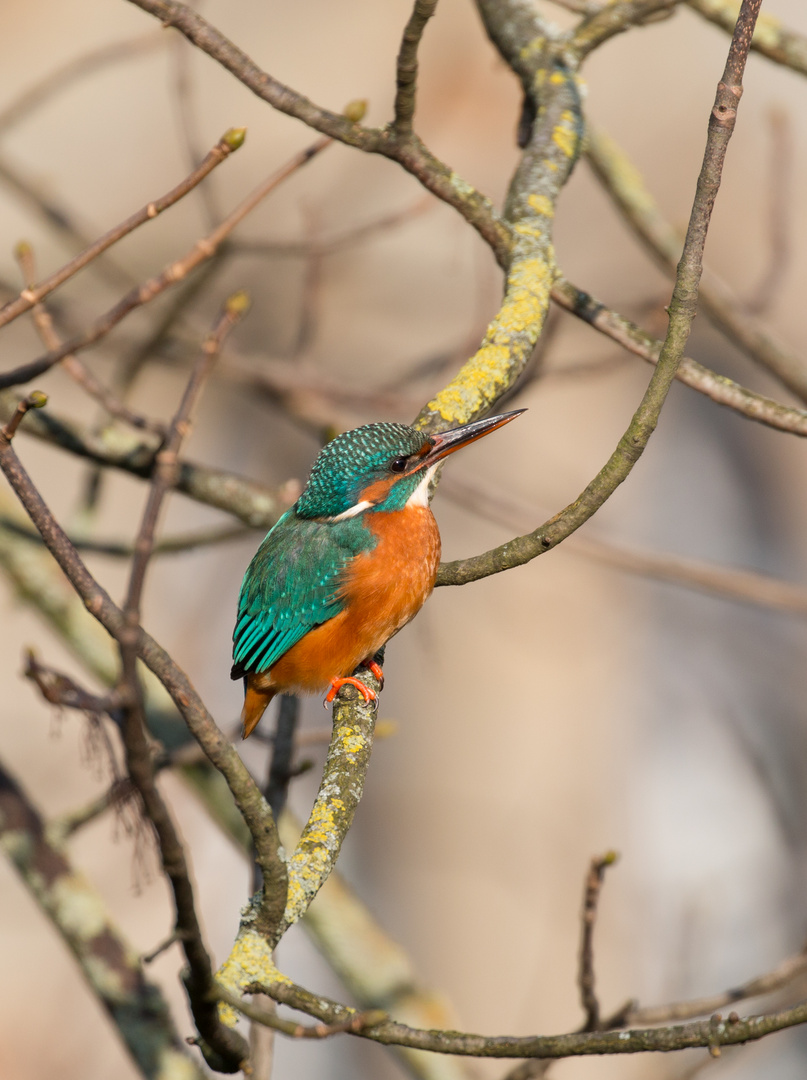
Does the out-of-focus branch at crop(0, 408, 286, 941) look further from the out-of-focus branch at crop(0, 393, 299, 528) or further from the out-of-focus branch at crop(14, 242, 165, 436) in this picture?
the out-of-focus branch at crop(0, 393, 299, 528)

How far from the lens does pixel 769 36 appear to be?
2521mm

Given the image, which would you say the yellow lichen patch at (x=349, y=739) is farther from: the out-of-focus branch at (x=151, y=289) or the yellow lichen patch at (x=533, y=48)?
the yellow lichen patch at (x=533, y=48)

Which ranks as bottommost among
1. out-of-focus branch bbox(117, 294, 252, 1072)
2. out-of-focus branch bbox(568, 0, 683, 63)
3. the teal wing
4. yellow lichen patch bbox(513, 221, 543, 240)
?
out-of-focus branch bbox(117, 294, 252, 1072)

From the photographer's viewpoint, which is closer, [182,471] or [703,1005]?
[703,1005]

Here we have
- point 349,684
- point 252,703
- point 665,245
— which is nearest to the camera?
point 349,684

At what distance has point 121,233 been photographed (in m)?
1.46

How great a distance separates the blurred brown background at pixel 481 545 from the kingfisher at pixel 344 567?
224 cm

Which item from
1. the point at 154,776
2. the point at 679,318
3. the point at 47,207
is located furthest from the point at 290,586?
the point at 47,207

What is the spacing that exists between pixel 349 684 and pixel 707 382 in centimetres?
88

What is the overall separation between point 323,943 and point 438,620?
7.34 ft

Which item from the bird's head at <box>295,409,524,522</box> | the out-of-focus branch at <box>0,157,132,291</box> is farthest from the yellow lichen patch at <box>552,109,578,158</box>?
the out-of-focus branch at <box>0,157,132,291</box>

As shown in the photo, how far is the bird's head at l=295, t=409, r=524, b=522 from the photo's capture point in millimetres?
2227

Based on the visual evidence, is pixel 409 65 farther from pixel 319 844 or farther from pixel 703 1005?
pixel 703 1005

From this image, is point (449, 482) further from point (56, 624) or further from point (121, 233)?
point (121, 233)
